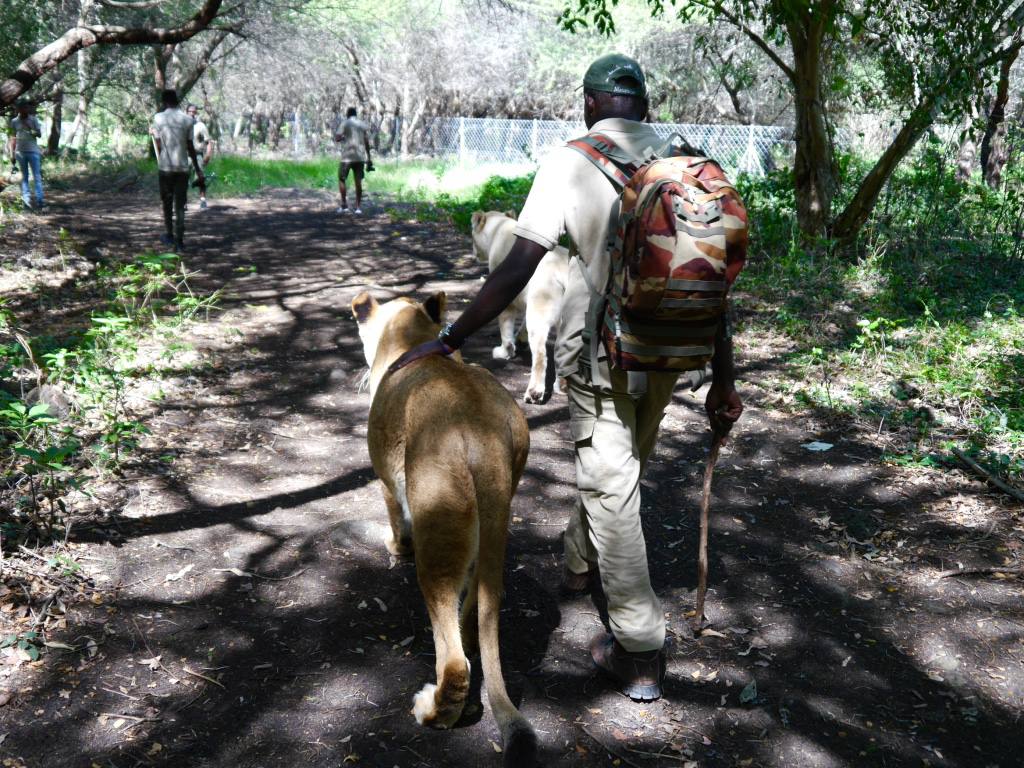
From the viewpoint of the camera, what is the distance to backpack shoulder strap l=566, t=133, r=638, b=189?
285 cm

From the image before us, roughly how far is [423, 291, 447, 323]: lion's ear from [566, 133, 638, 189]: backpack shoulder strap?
49.0 inches

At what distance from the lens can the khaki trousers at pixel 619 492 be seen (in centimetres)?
298

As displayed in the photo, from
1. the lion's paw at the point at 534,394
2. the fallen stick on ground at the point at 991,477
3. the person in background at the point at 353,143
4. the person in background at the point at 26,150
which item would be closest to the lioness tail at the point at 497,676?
the fallen stick on ground at the point at 991,477

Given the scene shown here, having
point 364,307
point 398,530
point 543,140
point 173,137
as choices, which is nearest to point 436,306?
point 364,307

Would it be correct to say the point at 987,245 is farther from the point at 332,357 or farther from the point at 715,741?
the point at 715,741

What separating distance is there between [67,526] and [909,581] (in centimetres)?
406

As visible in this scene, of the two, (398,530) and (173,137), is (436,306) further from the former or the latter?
(173,137)

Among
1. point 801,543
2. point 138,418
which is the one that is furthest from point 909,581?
point 138,418

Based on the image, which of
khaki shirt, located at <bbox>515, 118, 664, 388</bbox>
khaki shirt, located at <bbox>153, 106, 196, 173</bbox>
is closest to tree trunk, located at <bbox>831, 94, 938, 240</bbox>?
khaki shirt, located at <bbox>515, 118, 664, 388</bbox>

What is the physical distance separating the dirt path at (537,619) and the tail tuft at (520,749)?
0.35 metres

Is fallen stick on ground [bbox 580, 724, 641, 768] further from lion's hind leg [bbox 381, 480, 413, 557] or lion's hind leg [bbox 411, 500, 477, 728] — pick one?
lion's hind leg [bbox 381, 480, 413, 557]

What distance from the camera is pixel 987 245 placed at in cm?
1058

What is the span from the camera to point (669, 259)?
255cm

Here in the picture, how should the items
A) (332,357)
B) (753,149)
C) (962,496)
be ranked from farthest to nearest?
(753,149) < (332,357) < (962,496)
